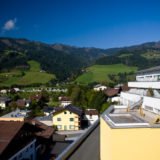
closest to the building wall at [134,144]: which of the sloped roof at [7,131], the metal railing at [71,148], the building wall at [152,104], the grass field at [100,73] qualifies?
the metal railing at [71,148]

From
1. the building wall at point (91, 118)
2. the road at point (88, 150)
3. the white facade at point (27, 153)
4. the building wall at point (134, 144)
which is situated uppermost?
the building wall at point (134, 144)

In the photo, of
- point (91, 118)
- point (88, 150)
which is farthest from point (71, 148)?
point (91, 118)

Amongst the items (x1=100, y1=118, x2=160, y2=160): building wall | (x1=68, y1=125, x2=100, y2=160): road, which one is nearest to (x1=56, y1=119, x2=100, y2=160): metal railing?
(x1=68, y1=125, x2=100, y2=160): road

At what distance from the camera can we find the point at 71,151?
1182cm

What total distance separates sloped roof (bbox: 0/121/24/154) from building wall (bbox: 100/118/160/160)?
1515 centimetres

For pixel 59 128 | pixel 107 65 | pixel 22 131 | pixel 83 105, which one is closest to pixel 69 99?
pixel 83 105

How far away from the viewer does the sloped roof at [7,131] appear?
76.0 ft

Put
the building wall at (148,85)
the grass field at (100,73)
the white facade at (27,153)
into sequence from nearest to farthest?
the building wall at (148,85) < the white facade at (27,153) < the grass field at (100,73)

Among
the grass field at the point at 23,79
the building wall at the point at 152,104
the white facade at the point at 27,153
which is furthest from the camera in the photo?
the grass field at the point at 23,79

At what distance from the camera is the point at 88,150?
40.6 feet

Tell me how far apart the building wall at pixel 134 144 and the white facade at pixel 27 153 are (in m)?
15.7

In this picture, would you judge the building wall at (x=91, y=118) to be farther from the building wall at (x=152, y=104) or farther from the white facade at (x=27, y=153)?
the building wall at (x=152, y=104)

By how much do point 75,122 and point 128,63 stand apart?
125241 mm

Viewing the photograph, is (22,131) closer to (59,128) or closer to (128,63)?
(59,128)
